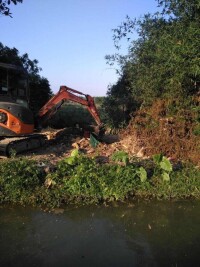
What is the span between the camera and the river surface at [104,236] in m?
6.23

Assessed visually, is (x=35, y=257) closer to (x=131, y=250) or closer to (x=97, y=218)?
(x=131, y=250)

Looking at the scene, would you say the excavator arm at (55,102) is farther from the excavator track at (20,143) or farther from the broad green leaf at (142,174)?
the broad green leaf at (142,174)

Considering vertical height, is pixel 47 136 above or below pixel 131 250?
above

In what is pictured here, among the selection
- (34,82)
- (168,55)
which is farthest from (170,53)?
(34,82)

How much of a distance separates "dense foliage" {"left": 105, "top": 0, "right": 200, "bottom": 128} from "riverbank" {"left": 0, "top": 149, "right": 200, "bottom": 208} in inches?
101

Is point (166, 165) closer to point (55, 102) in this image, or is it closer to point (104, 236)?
point (104, 236)

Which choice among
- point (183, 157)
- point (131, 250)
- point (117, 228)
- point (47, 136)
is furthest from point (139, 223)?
point (47, 136)

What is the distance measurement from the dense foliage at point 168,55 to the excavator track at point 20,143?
3861 mm

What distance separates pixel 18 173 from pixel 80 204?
1590mm

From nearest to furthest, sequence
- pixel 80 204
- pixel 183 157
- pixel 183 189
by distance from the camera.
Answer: pixel 80 204
pixel 183 189
pixel 183 157

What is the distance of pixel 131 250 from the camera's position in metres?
6.61

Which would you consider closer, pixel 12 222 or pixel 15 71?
pixel 12 222

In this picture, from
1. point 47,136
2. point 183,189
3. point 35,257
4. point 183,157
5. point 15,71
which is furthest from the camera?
point 47,136

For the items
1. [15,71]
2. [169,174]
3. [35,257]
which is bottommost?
[35,257]
